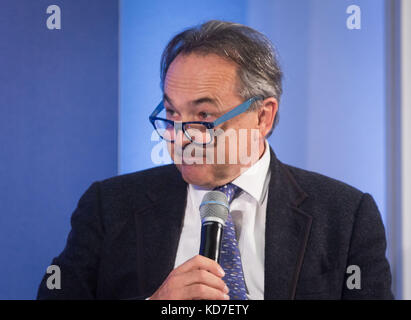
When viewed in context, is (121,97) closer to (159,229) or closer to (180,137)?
(180,137)

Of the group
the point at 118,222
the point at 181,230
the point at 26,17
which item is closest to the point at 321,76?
the point at 181,230

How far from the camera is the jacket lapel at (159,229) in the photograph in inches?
61.1

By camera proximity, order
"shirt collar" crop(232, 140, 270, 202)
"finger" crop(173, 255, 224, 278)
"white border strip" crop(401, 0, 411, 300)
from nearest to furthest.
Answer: "finger" crop(173, 255, 224, 278) → "shirt collar" crop(232, 140, 270, 202) → "white border strip" crop(401, 0, 411, 300)

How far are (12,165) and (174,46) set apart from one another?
0.73 meters

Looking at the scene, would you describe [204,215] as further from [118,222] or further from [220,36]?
[220,36]

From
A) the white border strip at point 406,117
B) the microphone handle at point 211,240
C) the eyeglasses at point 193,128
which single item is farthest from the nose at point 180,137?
the white border strip at point 406,117

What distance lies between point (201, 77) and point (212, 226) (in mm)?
598

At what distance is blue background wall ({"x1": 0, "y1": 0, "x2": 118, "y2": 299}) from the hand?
2.49 feet

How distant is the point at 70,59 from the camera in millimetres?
1798

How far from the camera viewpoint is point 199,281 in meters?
1.15

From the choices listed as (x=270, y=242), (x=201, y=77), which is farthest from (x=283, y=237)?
(x=201, y=77)

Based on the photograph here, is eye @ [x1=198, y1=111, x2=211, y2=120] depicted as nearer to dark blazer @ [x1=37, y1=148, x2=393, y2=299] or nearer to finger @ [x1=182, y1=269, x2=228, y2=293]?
dark blazer @ [x1=37, y1=148, x2=393, y2=299]

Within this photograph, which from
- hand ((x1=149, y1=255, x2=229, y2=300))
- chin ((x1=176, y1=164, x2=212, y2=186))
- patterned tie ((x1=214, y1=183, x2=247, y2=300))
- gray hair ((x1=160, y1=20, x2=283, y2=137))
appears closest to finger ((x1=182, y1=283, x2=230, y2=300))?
hand ((x1=149, y1=255, x2=229, y2=300))

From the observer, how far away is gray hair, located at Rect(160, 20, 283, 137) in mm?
1632
